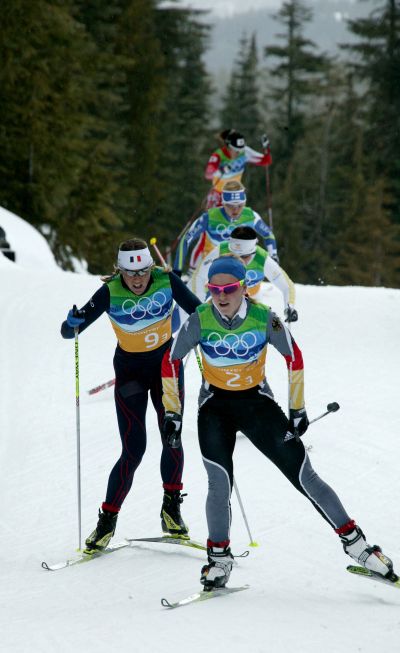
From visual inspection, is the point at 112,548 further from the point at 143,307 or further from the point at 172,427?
the point at 143,307

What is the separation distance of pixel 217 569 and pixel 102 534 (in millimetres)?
1161

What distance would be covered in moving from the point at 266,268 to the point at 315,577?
3897 millimetres

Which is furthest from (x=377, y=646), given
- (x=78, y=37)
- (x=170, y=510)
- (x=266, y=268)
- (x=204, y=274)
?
(x=78, y=37)

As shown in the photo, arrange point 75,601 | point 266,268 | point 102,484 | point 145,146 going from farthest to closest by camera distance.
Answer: point 145,146, point 266,268, point 102,484, point 75,601

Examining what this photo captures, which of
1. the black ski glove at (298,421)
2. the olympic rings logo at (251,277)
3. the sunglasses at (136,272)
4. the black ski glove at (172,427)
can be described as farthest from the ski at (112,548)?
the olympic rings logo at (251,277)

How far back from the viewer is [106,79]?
31.1m

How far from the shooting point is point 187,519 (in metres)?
6.31

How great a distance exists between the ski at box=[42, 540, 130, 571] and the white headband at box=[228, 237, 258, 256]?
3258 mm

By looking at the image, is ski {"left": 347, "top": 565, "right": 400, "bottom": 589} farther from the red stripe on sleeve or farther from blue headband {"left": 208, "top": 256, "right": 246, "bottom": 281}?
blue headband {"left": 208, "top": 256, "right": 246, "bottom": 281}

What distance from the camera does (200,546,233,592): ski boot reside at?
4676mm

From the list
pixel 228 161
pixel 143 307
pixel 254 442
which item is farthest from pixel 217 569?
pixel 228 161

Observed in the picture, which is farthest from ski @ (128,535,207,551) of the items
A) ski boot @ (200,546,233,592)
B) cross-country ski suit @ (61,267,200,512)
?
ski boot @ (200,546,233,592)

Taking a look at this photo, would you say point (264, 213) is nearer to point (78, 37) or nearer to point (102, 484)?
point (78, 37)

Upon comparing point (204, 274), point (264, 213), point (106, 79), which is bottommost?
point (264, 213)
